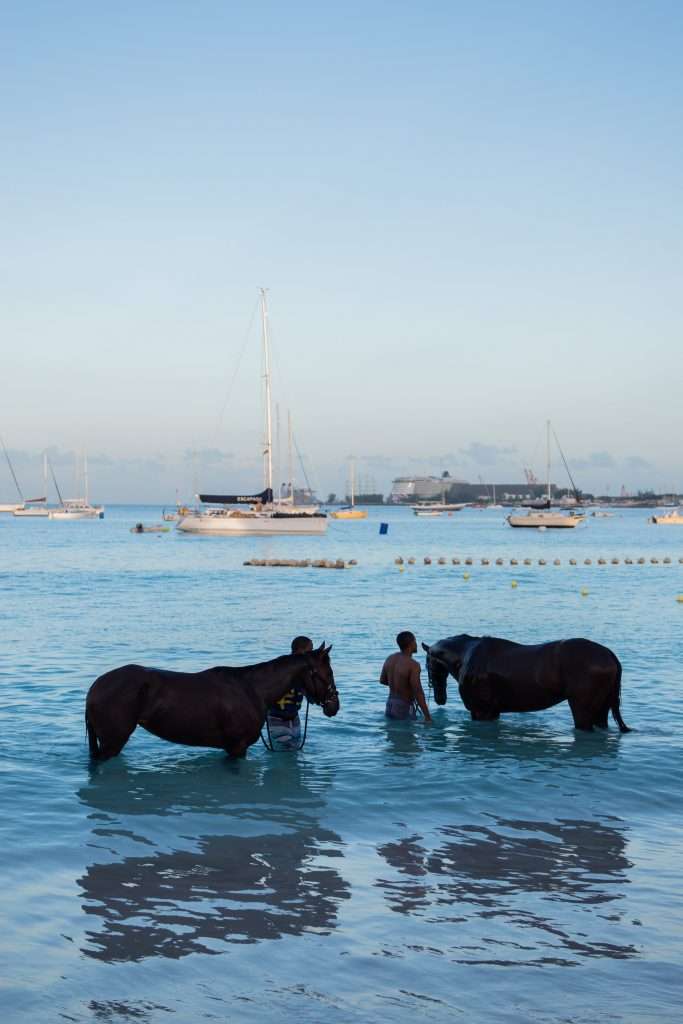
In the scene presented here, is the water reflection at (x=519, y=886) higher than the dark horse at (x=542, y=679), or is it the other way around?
the dark horse at (x=542, y=679)

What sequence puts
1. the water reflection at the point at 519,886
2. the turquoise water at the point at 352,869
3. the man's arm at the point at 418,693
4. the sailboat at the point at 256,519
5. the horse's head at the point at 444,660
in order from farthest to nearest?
1. the sailboat at the point at 256,519
2. the horse's head at the point at 444,660
3. the man's arm at the point at 418,693
4. the water reflection at the point at 519,886
5. the turquoise water at the point at 352,869

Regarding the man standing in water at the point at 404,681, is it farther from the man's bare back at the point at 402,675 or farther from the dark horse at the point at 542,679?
the dark horse at the point at 542,679

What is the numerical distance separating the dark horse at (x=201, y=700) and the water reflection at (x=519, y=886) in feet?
9.27

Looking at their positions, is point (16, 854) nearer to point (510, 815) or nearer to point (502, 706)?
point (510, 815)

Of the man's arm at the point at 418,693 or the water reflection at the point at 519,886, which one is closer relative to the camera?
the water reflection at the point at 519,886

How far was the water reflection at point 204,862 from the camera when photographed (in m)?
7.57

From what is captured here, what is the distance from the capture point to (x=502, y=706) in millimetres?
14445

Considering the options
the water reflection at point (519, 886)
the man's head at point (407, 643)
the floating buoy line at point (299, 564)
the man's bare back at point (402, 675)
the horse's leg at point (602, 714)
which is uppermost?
the man's head at point (407, 643)

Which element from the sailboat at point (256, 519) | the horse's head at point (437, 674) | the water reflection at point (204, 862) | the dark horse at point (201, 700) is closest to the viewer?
the water reflection at point (204, 862)

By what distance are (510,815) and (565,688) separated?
140 inches

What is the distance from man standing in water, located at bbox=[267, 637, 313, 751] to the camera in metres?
13.0

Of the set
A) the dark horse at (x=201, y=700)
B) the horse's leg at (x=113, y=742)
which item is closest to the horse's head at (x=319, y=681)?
the dark horse at (x=201, y=700)

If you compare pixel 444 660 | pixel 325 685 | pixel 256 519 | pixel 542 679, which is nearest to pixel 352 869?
pixel 325 685

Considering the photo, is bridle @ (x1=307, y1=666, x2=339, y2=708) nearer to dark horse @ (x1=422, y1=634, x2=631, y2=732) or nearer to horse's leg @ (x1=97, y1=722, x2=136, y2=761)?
horse's leg @ (x1=97, y1=722, x2=136, y2=761)
